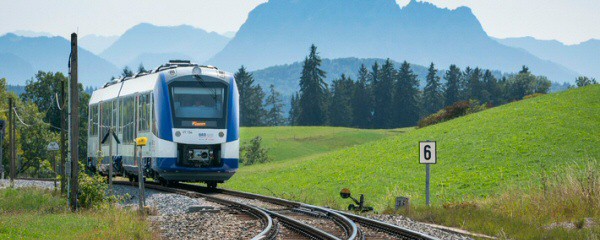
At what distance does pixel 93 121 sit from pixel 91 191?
17.5 m

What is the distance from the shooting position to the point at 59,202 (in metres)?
21.7

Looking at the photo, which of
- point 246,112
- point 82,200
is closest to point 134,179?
point 82,200

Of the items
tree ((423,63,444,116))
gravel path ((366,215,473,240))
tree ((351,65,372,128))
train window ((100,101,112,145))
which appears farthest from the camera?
tree ((423,63,444,116))

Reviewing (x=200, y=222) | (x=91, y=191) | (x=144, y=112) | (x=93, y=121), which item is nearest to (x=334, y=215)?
(x=200, y=222)

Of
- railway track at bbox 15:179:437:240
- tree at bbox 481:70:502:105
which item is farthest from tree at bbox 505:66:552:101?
railway track at bbox 15:179:437:240

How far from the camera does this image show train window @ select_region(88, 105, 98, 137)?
35.9m

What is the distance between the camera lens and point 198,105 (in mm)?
25500

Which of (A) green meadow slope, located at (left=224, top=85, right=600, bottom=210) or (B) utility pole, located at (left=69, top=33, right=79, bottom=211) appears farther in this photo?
(A) green meadow slope, located at (left=224, top=85, right=600, bottom=210)

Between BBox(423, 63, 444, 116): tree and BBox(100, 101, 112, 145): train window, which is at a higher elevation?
BBox(423, 63, 444, 116): tree

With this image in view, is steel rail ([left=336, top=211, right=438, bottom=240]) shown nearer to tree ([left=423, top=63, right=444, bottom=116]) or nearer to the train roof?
the train roof

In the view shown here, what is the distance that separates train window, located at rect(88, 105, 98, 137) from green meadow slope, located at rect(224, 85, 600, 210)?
23.5ft

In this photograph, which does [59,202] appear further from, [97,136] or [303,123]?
[303,123]

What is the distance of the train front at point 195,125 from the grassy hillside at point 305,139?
55525 mm

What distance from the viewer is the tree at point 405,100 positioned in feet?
459
